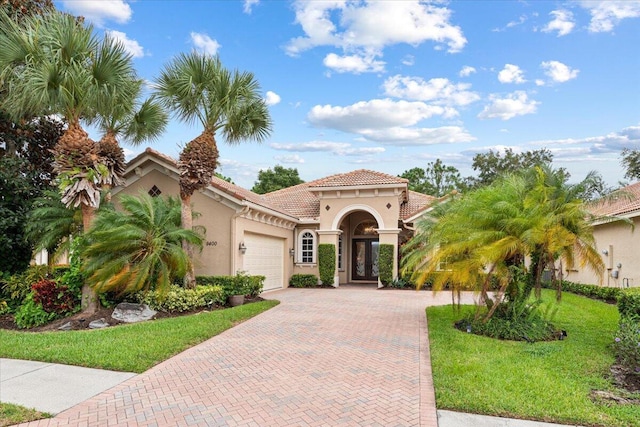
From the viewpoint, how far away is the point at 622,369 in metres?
6.34

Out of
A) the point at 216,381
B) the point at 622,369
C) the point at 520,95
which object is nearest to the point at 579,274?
the point at 520,95

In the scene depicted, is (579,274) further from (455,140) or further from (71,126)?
(71,126)

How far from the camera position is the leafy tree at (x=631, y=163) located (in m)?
27.9

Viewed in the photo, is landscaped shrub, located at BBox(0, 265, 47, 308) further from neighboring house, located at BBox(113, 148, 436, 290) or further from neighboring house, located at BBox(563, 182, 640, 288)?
neighboring house, located at BBox(563, 182, 640, 288)

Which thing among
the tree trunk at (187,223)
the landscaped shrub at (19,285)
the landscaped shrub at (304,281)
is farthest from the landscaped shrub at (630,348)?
the landscaped shrub at (304,281)

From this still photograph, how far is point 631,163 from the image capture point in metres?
28.2

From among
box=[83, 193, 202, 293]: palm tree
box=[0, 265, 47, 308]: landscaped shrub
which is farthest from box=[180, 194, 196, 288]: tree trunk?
box=[0, 265, 47, 308]: landscaped shrub

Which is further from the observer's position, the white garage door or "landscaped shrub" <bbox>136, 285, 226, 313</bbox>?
the white garage door

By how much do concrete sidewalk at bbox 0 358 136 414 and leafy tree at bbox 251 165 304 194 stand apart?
37359 mm

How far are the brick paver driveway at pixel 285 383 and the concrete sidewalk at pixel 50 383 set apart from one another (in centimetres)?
27

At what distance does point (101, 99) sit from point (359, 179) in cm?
1271

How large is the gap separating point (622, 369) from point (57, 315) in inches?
506

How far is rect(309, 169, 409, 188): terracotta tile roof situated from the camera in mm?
19875

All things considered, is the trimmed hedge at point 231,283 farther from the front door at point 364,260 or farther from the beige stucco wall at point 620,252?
the beige stucco wall at point 620,252
